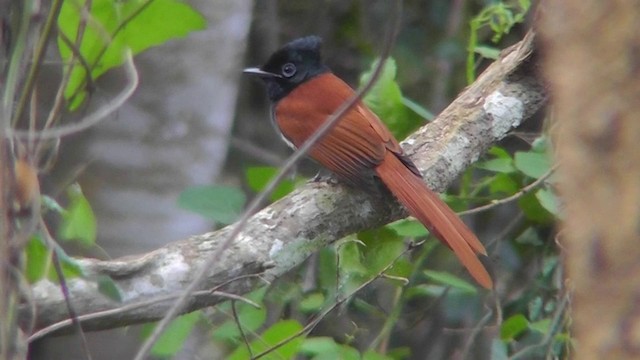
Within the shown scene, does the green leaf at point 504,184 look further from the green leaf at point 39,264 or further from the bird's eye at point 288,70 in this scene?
the green leaf at point 39,264

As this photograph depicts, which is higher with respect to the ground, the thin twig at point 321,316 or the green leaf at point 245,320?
the thin twig at point 321,316

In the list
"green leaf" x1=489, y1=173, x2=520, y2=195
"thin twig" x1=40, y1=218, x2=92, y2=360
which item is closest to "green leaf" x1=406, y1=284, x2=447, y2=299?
"green leaf" x1=489, y1=173, x2=520, y2=195

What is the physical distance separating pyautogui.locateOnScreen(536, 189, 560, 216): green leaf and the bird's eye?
102 cm

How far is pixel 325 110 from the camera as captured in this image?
11.5 ft

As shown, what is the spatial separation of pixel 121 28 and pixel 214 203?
0.60m

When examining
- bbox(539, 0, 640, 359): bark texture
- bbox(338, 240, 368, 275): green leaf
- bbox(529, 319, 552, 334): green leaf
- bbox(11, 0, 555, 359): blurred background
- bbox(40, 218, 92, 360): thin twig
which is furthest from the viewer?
bbox(11, 0, 555, 359): blurred background

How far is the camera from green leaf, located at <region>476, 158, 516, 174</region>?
310cm

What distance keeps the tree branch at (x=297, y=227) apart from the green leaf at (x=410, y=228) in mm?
45

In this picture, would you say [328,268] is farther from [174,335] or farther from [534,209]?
[534,209]

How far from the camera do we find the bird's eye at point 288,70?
376 cm

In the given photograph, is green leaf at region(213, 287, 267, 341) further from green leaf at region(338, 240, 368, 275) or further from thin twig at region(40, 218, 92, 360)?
thin twig at region(40, 218, 92, 360)

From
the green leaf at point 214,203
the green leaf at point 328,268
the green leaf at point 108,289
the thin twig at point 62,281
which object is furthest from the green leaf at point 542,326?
the thin twig at point 62,281

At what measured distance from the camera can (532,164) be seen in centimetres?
312

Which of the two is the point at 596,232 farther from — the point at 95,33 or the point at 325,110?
the point at 325,110
